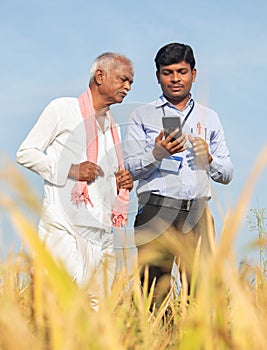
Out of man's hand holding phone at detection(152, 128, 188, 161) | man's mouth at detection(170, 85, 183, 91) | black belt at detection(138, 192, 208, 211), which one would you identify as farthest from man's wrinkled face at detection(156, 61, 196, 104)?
black belt at detection(138, 192, 208, 211)

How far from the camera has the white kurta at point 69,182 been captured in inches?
157

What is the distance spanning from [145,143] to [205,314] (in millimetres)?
3256

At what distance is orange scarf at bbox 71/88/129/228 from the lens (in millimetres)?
4086

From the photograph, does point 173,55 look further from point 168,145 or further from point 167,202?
point 167,202

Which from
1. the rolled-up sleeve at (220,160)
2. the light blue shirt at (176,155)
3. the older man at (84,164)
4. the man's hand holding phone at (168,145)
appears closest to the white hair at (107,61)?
the older man at (84,164)

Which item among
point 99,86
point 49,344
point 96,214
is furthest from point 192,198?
point 49,344

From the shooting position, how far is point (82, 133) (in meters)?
4.19

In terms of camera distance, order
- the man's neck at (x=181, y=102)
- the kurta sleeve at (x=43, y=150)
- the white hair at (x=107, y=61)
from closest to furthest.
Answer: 1. the kurta sleeve at (x=43, y=150)
2. the white hair at (x=107, y=61)
3. the man's neck at (x=181, y=102)

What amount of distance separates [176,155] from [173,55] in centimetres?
59

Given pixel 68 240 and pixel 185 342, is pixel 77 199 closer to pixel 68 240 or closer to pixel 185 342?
pixel 68 240

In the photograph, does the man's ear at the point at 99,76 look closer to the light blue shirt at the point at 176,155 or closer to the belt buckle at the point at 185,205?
the light blue shirt at the point at 176,155

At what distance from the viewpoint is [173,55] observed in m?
4.32

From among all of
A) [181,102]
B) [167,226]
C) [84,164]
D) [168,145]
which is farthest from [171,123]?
[167,226]

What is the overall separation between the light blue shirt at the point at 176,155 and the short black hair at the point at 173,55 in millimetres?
225
